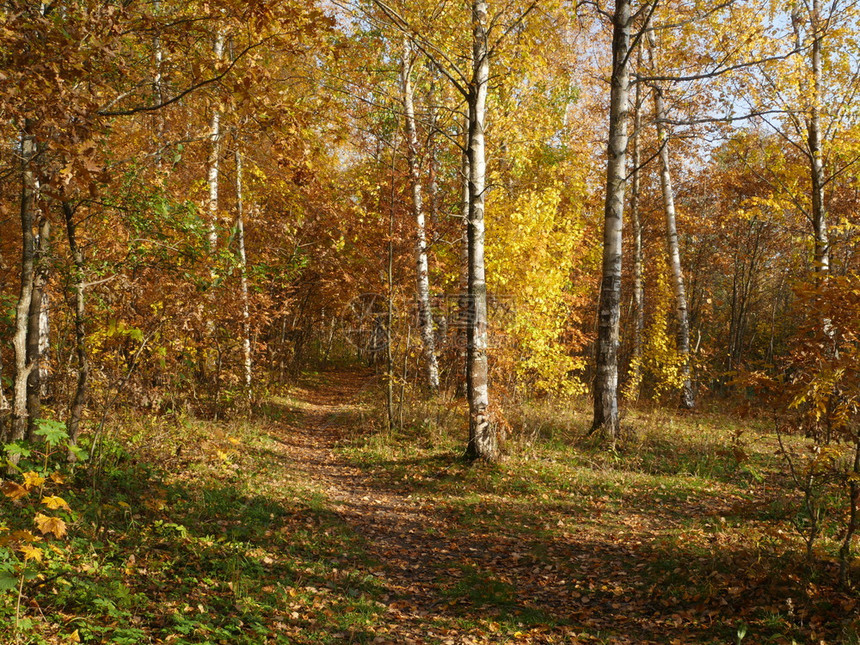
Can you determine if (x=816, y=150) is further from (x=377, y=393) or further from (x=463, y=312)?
(x=377, y=393)

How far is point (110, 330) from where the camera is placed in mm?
5414

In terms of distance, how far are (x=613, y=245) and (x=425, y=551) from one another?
6.58m

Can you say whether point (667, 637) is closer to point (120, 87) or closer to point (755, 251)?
point (120, 87)

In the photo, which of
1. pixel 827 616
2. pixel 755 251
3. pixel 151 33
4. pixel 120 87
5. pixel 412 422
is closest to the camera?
pixel 827 616

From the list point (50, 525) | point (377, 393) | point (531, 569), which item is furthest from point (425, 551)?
point (377, 393)

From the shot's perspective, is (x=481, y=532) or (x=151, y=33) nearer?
(x=151, y=33)

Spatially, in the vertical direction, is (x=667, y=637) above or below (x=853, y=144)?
below

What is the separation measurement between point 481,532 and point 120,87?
22.2ft

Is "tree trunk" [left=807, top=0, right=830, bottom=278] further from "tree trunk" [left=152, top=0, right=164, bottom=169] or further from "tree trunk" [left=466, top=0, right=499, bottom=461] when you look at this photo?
"tree trunk" [left=152, top=0, right=164, bottom=169]

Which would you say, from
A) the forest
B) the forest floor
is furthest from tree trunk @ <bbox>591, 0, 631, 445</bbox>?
the forest floor

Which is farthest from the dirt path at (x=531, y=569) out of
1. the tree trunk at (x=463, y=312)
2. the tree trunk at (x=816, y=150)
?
the tree trunk at (x=816, y=150)

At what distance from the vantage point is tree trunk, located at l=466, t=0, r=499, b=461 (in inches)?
342

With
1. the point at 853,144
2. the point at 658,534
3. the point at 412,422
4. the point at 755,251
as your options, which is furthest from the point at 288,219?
the point at 755,251

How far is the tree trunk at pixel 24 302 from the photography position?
5.55m
